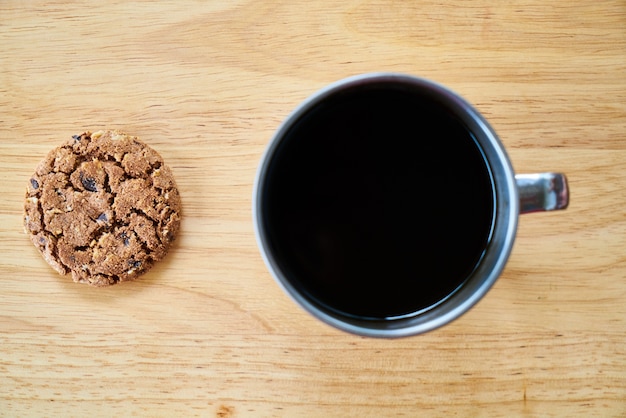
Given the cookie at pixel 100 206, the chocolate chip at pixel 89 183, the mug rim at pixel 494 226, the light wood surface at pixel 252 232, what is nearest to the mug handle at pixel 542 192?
the mug rim at pixel 494 226

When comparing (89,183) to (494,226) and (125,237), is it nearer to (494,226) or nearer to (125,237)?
(125,237)

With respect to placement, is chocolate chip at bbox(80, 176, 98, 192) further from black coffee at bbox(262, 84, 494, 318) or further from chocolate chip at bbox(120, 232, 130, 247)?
black coffee at bbox(262, 84, 494, 318)

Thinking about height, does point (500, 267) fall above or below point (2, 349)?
above

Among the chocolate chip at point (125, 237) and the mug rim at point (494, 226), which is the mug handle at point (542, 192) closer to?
the mug rim at point (494, 226)

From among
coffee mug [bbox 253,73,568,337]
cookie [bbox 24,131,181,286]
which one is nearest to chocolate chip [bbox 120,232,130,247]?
cookie [bbox 24,131,181,286]

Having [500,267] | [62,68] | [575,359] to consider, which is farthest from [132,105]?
[575,359]

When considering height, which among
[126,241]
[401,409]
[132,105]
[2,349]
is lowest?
[401,409]

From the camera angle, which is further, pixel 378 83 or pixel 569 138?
pixel 569 138

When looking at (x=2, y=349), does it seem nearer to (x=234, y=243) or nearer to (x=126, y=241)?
(x=126, y=241)
